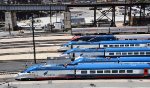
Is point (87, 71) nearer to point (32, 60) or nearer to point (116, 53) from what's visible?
point (116, 53)

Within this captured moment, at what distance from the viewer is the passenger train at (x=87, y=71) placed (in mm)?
42188

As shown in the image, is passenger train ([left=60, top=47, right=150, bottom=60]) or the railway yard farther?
passenger train ([left=60, top=47, right=150, bottom=60])

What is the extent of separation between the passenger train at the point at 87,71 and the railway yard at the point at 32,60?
3.29 feet

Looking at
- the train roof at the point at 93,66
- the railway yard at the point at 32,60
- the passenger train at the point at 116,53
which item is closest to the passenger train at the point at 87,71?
the train roof at the point at 93,66

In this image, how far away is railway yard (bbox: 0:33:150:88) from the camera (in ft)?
130

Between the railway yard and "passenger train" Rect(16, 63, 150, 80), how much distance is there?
1.00m

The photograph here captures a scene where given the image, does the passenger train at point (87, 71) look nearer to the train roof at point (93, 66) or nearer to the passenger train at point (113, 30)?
the train roof at point (93, 66)

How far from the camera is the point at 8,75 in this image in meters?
47.1

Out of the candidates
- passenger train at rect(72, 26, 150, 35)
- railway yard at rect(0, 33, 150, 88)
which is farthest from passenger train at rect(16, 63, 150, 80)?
passenger train at rect(72, 26, 150, 35)

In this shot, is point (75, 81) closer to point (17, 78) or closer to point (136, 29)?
point (17, 78)

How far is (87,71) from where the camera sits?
42531 mm

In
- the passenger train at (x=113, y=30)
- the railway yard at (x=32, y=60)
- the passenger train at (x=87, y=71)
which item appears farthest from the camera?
the passenger train at (x=113, y=30)

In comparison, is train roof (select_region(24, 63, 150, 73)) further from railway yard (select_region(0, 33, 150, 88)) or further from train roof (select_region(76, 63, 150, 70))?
railway yard (select_region(0, 33, 150, 88))

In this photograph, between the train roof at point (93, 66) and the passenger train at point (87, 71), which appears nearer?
the passenger train at point (87, 71)
